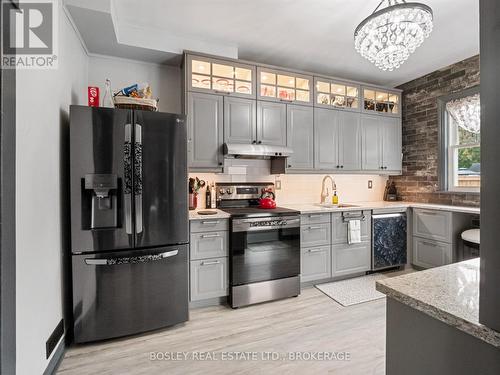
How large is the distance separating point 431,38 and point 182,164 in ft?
10.1

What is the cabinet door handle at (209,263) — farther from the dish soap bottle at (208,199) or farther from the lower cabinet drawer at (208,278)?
the dish soap bottle at (208,199)

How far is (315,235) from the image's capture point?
3.02 m

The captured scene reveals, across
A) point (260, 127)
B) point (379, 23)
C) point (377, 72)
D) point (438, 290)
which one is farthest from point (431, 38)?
point (438, 290)

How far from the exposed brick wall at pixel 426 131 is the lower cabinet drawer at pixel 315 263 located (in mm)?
1968

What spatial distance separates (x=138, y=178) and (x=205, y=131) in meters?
1.03

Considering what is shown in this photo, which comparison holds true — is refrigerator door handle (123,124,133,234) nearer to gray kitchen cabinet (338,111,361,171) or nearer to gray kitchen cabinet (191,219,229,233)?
gray kitchen cabinet (191,219,229,233)

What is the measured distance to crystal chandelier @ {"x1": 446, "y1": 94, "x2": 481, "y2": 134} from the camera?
3102 millimetres

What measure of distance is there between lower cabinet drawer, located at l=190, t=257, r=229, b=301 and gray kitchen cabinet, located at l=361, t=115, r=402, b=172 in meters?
2.58

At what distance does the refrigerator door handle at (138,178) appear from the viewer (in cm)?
205

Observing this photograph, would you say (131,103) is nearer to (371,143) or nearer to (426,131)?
(371,143)

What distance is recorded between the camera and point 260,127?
3.07m

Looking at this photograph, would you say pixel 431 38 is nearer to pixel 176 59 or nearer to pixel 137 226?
pixel 176 59

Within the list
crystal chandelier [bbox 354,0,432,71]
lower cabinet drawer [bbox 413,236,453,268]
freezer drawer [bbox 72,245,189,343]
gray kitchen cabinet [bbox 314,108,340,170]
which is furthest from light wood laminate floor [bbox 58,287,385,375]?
crystal chandelier [bbox 354,0,432,71]

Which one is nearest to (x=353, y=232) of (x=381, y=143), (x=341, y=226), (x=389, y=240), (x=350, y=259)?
(x=341, y=226)
